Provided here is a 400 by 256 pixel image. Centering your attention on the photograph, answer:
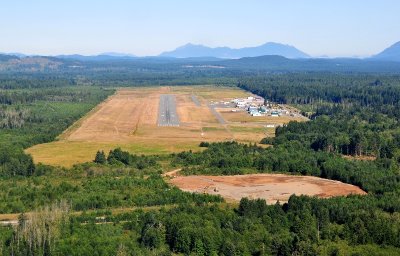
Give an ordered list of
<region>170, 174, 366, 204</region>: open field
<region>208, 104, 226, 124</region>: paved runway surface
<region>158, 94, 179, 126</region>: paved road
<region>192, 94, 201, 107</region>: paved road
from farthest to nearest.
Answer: <region>192, 94, 201, 107</region>: paved road
<region>208, 104, 226, 124</region>: paved runway surface
<region>158, 94, 179, 126</region>: paved road
<region>170, 174, 366, 204</region>: open field

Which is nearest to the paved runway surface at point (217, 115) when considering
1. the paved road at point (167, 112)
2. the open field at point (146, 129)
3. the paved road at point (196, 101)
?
the open field at point (146, 129)

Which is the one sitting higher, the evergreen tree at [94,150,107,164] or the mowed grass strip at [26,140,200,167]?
the evergreen tree at [94,150,107,164]

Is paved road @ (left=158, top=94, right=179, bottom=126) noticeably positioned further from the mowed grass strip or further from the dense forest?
the dense forest

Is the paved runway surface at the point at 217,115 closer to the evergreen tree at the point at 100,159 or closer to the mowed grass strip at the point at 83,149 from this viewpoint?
the mowed grass strip at the point at 83,149

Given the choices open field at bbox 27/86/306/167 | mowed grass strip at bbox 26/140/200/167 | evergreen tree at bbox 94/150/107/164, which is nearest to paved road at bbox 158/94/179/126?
open field at bbox 27/86/306/167

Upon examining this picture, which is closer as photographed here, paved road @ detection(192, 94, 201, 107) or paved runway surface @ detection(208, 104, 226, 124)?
paved runway surface @ detection(208, 104, 226, 124)
